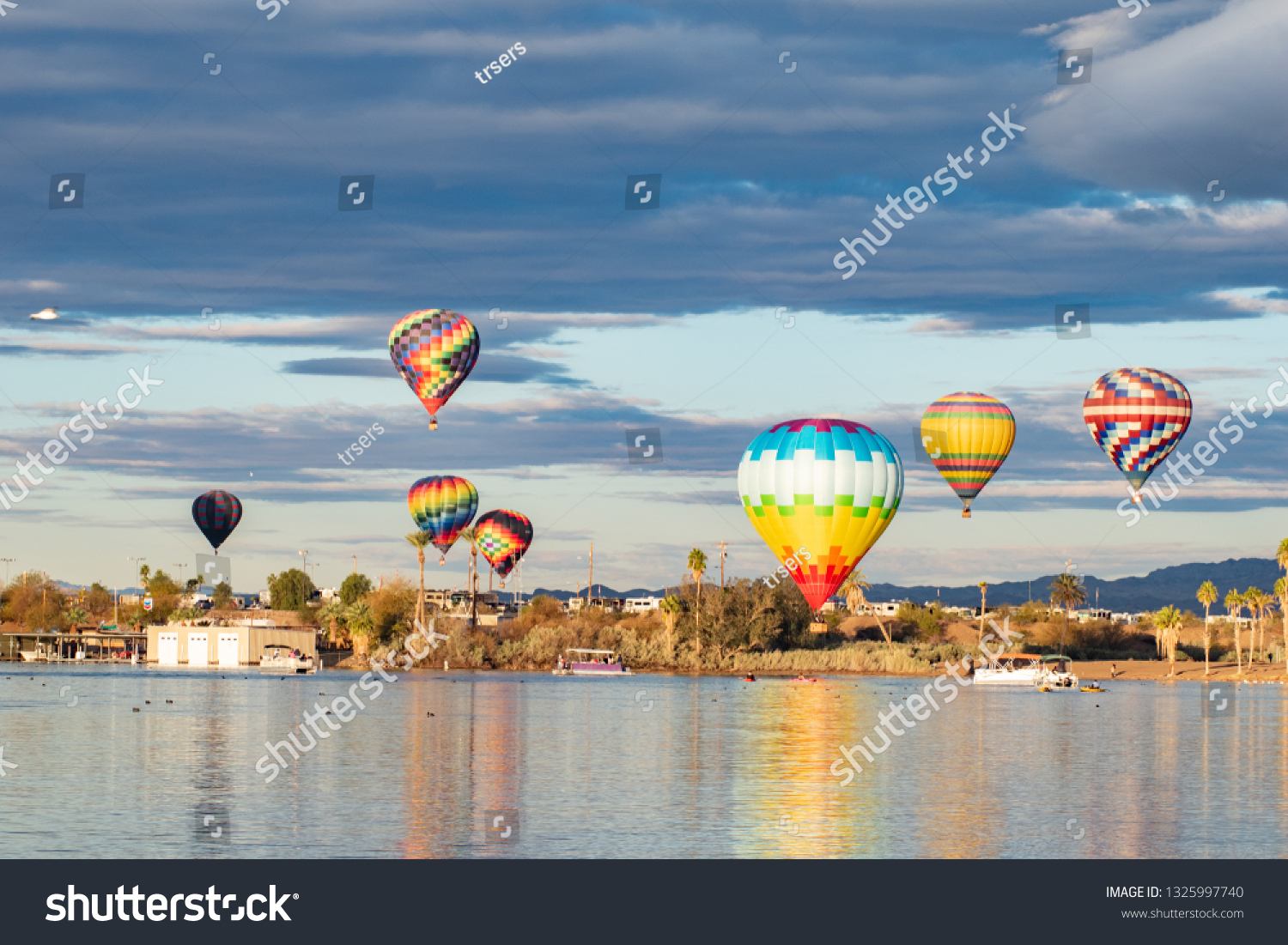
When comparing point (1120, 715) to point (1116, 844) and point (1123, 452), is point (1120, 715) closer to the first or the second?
point (1123, 452)

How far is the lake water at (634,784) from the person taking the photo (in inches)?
1544

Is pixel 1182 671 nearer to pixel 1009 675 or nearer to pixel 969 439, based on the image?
pixel 1009 675

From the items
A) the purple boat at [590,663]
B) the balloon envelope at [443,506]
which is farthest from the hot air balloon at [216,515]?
the purple boat at [590,663]

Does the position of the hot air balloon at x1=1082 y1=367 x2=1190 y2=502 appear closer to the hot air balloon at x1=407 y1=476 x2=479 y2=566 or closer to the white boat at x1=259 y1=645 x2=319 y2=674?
the hot air balloon at x1=407 y1=476 x2=479 y2=566

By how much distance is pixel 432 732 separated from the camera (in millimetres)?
76625

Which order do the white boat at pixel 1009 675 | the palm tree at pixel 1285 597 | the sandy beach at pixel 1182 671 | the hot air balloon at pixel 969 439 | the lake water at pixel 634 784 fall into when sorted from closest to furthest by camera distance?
1. the lake water at pixel 634 784
2. the hot air balloon at pixel 969 439
3. the white boat at pixel 1009 675
4. the palm tree at pixel 1285 597
5. the sandy beach at pixel 1182 671

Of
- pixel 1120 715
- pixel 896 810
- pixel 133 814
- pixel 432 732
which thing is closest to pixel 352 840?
pixel 133 814

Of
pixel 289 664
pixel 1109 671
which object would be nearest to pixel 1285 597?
pixel 1109 671

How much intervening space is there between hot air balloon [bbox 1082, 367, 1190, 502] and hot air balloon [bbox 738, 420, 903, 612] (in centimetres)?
3403

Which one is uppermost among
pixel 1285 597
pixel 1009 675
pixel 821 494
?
pixel 821 494

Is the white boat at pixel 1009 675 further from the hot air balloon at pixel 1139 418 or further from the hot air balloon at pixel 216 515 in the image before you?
the hot air balloon at pixel 216 515

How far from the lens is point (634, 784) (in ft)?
176

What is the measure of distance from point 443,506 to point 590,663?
85.8 ft

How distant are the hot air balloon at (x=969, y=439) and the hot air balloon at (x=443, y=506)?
250 ft
